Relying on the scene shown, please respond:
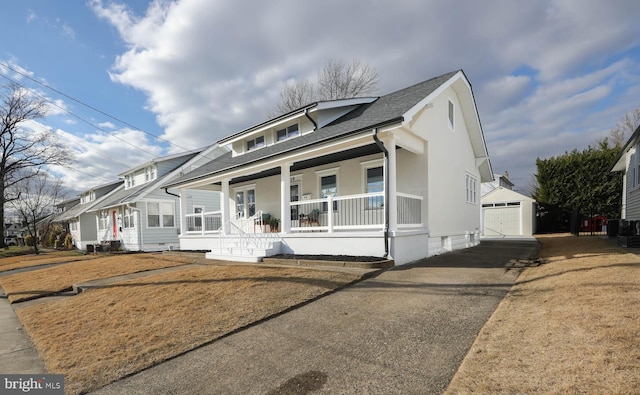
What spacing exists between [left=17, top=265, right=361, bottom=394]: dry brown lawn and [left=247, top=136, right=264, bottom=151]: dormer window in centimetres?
838

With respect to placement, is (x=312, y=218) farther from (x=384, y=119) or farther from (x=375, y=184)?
(x=384, y=119)

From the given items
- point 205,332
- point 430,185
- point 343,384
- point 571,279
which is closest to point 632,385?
point 343,384

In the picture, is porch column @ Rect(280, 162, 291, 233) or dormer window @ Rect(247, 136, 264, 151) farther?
dormer window @ Rect(247, 136, 264, 151)

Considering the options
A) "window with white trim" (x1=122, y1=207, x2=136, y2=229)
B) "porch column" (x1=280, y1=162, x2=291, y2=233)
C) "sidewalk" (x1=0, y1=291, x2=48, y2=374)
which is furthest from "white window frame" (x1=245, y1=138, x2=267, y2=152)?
"window with white trim" (x1=122, y1=207, x2=136, y2=229)

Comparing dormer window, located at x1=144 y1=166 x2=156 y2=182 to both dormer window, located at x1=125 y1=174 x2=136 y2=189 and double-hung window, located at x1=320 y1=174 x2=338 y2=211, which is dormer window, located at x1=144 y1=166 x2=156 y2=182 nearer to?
dormer window, located at x1=125 y1=174 x2=136 y2=189

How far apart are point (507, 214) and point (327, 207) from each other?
17.9 metres

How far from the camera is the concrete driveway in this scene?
2.98 m

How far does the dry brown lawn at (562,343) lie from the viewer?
2.49 meters

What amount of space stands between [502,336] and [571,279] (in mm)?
2971


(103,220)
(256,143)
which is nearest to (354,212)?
(256,143)

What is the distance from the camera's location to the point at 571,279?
5398 millimetres

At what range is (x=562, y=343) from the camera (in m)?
3.10

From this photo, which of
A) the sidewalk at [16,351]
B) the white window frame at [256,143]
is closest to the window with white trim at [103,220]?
the white window frame at [256,143]

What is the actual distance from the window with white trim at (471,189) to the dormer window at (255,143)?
9876 millimetres
